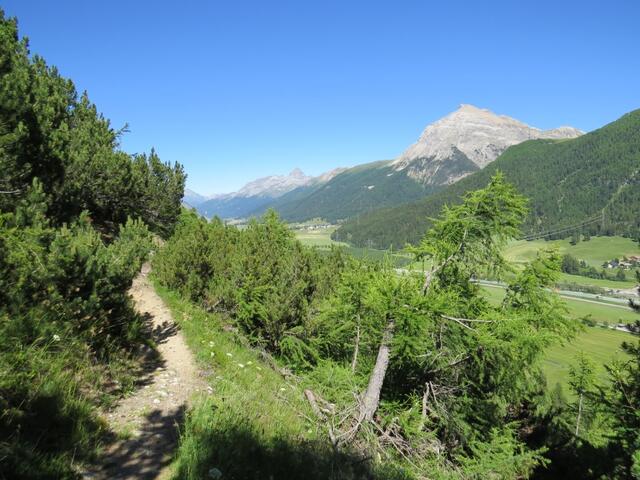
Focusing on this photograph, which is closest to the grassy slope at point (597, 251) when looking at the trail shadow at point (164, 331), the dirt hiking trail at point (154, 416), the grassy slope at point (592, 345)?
the grassy slope at point (592, 345)

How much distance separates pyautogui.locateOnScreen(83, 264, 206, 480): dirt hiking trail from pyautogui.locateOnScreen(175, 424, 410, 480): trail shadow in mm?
395

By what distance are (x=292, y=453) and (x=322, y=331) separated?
7779mm

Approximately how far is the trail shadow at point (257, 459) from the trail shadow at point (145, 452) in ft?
1.03

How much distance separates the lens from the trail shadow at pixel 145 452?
4.08 metres

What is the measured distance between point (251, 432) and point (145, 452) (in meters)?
1.47

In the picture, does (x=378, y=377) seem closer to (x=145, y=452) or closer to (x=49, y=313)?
(x=145, y=452)

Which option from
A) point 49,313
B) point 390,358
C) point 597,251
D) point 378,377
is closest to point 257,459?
point 49,313

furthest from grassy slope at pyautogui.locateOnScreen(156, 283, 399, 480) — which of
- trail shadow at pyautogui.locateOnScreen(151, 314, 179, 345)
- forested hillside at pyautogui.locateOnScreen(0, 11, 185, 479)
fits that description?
forested hillside at pyautogui.locateOnScreen(0, 11, 185, 479)

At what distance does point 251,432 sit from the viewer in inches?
206

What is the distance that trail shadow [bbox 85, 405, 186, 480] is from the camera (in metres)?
4.08

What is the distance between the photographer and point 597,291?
126312 millimetres

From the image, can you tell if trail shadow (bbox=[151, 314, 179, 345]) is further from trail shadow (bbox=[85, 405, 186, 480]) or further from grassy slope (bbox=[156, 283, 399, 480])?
trail shadow (bbox=[85, 405, 186, 480])

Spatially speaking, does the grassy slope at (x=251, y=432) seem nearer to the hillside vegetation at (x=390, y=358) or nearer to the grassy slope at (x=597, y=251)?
the hillside vegetation at (x=390, y=358)

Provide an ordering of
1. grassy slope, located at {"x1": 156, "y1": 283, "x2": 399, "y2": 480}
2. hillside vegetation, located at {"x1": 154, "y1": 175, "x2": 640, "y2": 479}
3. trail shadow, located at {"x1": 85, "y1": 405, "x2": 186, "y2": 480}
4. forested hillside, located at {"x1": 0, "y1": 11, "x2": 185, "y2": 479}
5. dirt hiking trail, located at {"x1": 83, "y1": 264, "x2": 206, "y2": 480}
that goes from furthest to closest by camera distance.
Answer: hillside vegetation, located at {"x1": 154, "y1": 175, "x2": 640, "y2": 479} < grassy slope, located at {"x1": 156, "y1": 283, "x2": 399, "y2": 480} < dirt hiking trail, located at {"x1": 83, "y1": 264, "x2": 206, "y2": 480} < trail shadow, located at {"x1": 85, "y1": 405, "x2": 186, "y2": 480} < forested hillside, located at {"x1": 0, "y1": 11, "x2": 185, "y2": 479}
